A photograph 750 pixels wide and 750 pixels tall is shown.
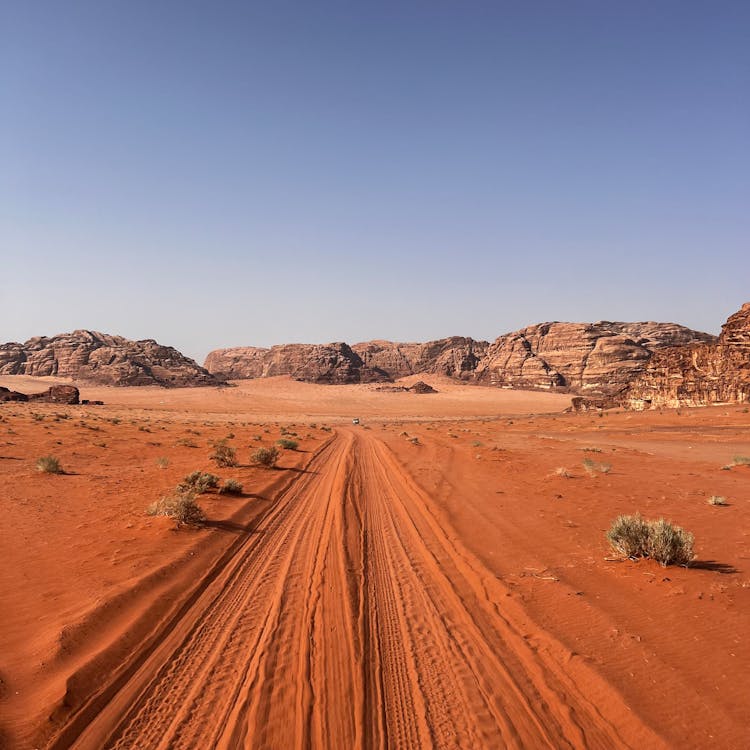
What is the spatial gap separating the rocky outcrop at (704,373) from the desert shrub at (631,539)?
43020mm

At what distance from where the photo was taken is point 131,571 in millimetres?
6875

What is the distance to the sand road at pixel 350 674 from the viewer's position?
11.9 ft

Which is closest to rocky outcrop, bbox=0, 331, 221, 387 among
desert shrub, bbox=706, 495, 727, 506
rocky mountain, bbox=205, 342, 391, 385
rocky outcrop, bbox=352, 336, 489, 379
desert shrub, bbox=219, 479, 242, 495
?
rocky mountain, bbox=205, 342, 391, 385

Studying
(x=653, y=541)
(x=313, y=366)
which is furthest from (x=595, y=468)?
(x=313, y=366)

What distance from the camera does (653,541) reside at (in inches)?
285

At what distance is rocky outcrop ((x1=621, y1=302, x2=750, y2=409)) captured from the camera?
1640 inches

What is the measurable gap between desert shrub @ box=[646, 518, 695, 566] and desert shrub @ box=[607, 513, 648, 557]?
5.6 inches

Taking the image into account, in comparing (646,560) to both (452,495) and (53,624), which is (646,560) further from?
(53,624)

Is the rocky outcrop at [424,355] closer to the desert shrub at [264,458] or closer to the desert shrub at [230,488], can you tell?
the desert shrub at [264,458]

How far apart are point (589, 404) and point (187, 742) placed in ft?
204

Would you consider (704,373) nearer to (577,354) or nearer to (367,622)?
(367,622)

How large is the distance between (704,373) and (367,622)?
2008 inches

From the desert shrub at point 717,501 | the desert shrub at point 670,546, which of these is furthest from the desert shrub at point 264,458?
the desert shrub at point 717,501

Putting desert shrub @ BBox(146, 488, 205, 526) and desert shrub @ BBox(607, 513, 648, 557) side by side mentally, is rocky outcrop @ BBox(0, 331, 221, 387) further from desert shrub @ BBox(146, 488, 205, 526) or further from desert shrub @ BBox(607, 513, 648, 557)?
desert shrub @ BBox(607, 513, 648, 557)
